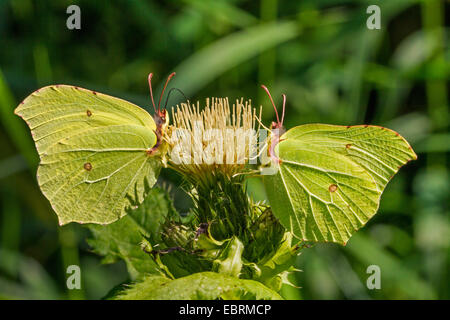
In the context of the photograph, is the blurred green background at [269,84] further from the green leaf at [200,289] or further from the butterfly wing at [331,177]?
the green leaf at [200,289]

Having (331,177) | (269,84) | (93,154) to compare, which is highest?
(269,84)

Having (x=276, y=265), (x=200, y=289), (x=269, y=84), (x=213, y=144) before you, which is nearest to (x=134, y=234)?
(x=213, y=144)

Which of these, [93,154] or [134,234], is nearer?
[93,154]

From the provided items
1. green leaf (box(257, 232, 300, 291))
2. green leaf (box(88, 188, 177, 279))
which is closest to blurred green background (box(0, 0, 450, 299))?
green leaf (box(88, 188, 177, 279))

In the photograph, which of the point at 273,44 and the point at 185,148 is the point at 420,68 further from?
the point at 185,148

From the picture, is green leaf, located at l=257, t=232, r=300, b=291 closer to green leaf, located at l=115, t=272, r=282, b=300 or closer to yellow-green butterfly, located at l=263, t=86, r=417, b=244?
yellow-green butterfly, located at l=263, t=86, r=417, b=244

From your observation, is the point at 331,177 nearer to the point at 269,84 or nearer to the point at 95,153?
the point at 95,153
